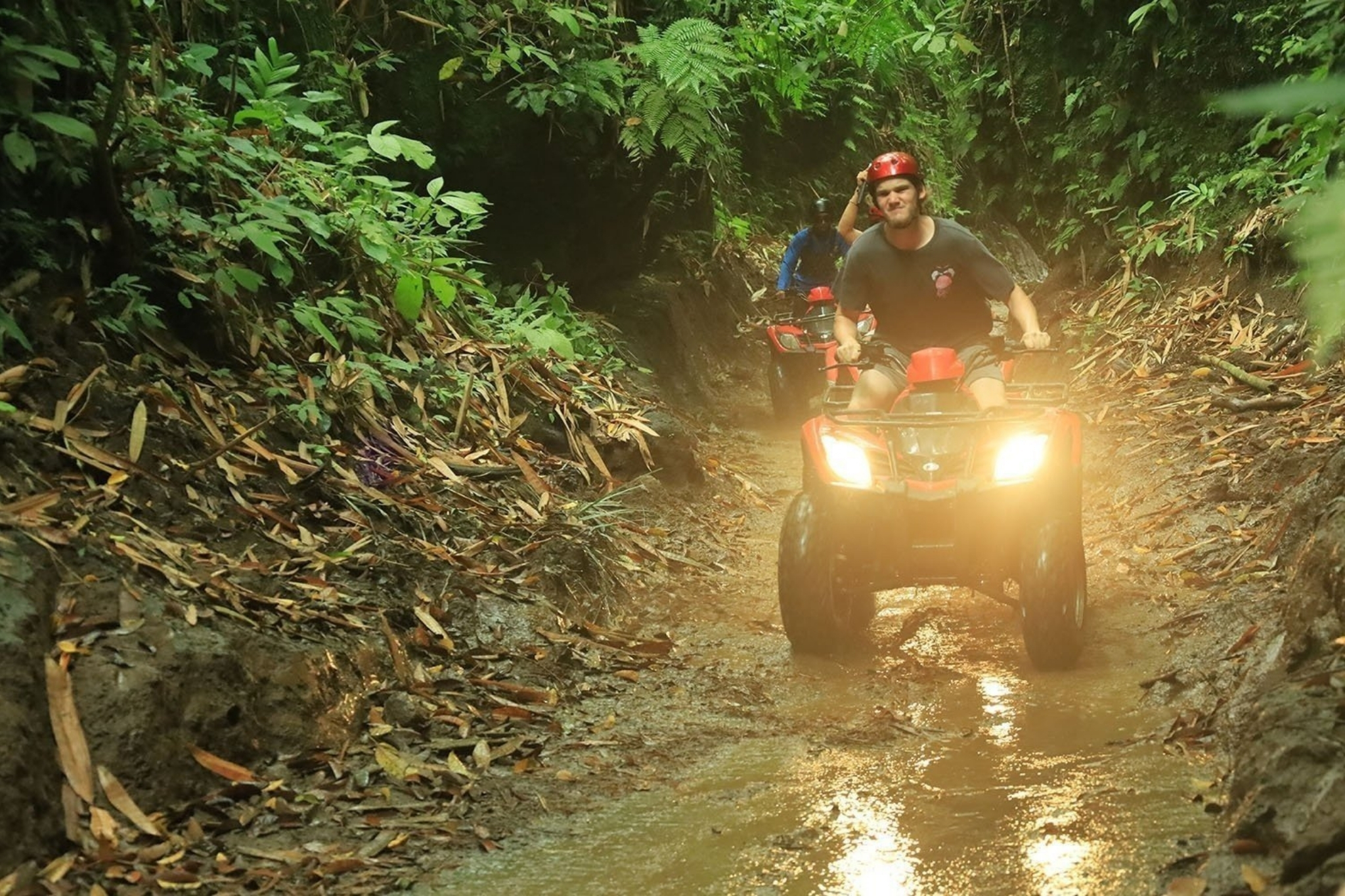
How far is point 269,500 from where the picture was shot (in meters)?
4.64

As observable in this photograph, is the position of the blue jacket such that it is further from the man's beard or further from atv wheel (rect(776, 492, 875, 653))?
atv wheel (rect(776, 492, 875, 653))

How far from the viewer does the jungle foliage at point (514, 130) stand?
181 inches

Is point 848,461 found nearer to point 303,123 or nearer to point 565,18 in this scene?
point 303,123

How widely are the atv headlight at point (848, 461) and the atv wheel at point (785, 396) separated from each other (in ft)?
19.0

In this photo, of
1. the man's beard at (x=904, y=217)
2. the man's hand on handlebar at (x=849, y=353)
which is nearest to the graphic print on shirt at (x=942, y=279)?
the man's beard at (x=904, y=217)

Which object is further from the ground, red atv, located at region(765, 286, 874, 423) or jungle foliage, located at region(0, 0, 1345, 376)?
jungle foliage, located at region(0, 0, 1345, 376)

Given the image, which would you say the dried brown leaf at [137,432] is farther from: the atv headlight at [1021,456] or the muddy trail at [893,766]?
the atv headlight at [1021,456]

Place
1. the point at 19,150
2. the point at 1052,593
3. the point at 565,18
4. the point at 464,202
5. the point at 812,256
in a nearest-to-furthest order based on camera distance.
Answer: the point at 19,150 < the point at 1052,593 < the point at 464,202 < the point at 565,18 < the point at 812,256

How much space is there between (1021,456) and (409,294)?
315 cm

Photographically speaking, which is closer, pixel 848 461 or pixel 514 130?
pixel 848 461

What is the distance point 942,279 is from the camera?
566cm

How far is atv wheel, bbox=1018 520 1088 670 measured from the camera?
15.4 ft

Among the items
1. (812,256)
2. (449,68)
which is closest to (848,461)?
(449,68)

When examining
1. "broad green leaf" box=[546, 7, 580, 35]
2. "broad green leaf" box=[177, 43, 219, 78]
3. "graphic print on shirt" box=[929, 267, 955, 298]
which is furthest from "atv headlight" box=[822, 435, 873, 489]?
"broad green leaf" box=[546, 7, 580, 35]
